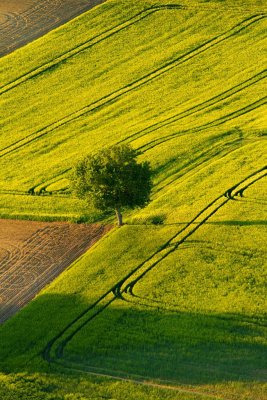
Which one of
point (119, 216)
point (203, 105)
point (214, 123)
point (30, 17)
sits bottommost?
point (119, 216)

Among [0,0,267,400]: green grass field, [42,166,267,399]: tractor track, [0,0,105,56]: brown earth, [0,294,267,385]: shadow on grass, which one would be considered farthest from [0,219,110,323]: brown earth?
[0,0,105,56]: brown earth

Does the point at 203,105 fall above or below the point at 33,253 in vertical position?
above

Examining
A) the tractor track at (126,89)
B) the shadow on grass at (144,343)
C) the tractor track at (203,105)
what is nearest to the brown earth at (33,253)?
the shadow on grass at (144,343)

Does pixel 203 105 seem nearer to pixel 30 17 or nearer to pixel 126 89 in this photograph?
pixel 126 89

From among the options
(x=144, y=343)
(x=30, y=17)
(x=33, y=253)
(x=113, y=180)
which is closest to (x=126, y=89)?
(x=30, y=17)

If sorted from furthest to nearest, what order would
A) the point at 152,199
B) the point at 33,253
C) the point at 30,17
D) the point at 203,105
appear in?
the point at 30,17, the point at 203,105, the point at 152,199, the point at 33,253

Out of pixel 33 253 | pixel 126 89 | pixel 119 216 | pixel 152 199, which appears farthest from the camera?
pixel 126 89
